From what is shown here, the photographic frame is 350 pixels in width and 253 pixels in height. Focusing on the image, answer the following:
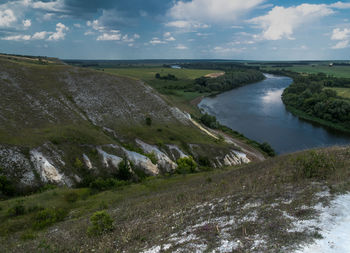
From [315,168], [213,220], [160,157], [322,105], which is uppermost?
[315,168]

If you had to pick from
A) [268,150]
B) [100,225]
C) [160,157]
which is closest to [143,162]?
[160,157]

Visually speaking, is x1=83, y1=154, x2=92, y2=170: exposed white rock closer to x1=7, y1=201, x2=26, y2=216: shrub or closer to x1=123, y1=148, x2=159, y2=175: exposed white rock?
x1=123, y1=148, x2=159, y2=175: exposed white rock

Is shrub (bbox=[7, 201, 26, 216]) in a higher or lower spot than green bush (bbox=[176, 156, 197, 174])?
higher

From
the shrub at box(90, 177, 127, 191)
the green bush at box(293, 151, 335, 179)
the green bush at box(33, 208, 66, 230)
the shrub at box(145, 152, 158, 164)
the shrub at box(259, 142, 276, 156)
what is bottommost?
the shrub at box(259, 142, 276, 156)

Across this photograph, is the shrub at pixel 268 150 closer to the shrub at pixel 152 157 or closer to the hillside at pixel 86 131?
the hillside at pixel 86 131

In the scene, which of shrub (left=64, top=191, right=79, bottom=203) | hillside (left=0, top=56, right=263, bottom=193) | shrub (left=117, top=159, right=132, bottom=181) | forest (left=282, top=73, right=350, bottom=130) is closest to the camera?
shrub (left=64, top=191, right=79, bottom=203)

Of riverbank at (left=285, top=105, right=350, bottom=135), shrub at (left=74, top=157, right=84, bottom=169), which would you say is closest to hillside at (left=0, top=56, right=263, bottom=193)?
shrub at (left=74, top=157, right=84, bottom=169)

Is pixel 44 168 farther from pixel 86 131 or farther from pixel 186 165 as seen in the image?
pixel 186 165
